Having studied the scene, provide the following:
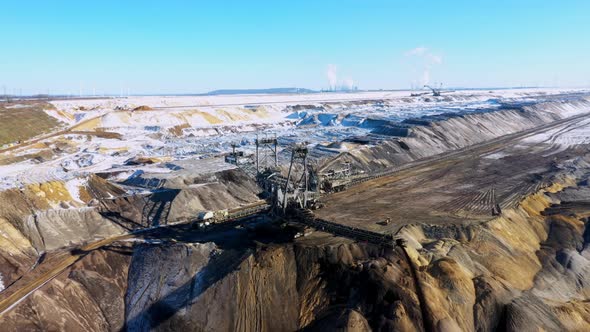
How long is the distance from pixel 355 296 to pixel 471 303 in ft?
22.8

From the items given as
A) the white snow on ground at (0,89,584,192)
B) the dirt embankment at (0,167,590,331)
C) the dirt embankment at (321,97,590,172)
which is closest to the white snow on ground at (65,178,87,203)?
the white snow on ground at (0,89,584,192)

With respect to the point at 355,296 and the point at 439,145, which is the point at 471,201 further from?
the point at 439,145

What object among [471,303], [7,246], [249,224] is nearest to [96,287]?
[7,246]

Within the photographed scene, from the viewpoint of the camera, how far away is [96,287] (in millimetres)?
25672

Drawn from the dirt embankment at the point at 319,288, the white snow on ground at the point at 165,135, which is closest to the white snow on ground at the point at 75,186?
the white snow on ground at the point at 165,135

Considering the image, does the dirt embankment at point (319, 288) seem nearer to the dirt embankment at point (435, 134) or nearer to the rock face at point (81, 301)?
the rock face at point (81, 301)

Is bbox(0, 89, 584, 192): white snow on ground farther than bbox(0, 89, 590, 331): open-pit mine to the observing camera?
Yes

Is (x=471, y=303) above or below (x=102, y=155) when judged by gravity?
below

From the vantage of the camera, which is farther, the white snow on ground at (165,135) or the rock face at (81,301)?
the white snow on ground at (165,135)

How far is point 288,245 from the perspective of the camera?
1054 inches

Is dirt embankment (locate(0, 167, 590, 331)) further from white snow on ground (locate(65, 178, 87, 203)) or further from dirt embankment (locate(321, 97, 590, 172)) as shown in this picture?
dirt embankment (locate(321, 97, 590, 172))

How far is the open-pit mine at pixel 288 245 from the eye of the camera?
22.7 metres

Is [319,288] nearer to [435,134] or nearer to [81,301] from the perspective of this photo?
[81,301]

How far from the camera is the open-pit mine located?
22.7m
